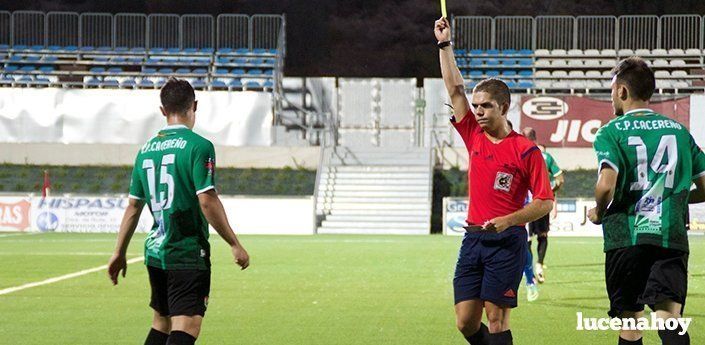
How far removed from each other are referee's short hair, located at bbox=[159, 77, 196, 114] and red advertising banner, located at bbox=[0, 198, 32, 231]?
2749 centimetres

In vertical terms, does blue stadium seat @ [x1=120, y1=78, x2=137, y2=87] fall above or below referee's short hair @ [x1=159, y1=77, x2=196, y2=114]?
A: above

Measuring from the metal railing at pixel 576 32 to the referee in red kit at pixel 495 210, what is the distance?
115 ft

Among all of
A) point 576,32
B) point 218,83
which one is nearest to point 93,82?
point 218,83

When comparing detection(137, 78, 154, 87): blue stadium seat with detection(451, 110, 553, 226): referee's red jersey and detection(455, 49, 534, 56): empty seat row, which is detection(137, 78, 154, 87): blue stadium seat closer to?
detection(455, 49, 534, 56): empty seat row

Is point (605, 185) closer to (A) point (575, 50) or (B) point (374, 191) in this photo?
(B) point (374, 191)

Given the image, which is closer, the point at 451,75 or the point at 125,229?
the point at 125,229

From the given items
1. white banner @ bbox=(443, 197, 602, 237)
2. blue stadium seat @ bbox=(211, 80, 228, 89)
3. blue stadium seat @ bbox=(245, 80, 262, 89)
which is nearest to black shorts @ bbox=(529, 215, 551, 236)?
white banner @ bbox=(443, 197, 602, 237)

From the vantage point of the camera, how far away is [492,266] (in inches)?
267

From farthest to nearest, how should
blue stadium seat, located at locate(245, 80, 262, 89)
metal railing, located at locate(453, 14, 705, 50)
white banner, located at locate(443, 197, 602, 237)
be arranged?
metal railing, located at locate(453, 14, 705, 50)
blue stadium seat, located at locate(245, 80, 262, 89)
white banner, located at locate(443, 197, 602, 237)

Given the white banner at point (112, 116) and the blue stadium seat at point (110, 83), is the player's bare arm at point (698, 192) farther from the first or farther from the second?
the blue stadium seat at point (110, 83)

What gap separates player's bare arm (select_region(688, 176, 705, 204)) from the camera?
630cm

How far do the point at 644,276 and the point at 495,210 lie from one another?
3.85ft

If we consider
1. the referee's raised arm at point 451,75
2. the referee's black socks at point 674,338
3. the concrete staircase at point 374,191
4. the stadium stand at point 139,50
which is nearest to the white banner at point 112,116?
the stadium stand at point 139,50

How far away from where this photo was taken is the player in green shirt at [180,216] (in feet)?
20.8
